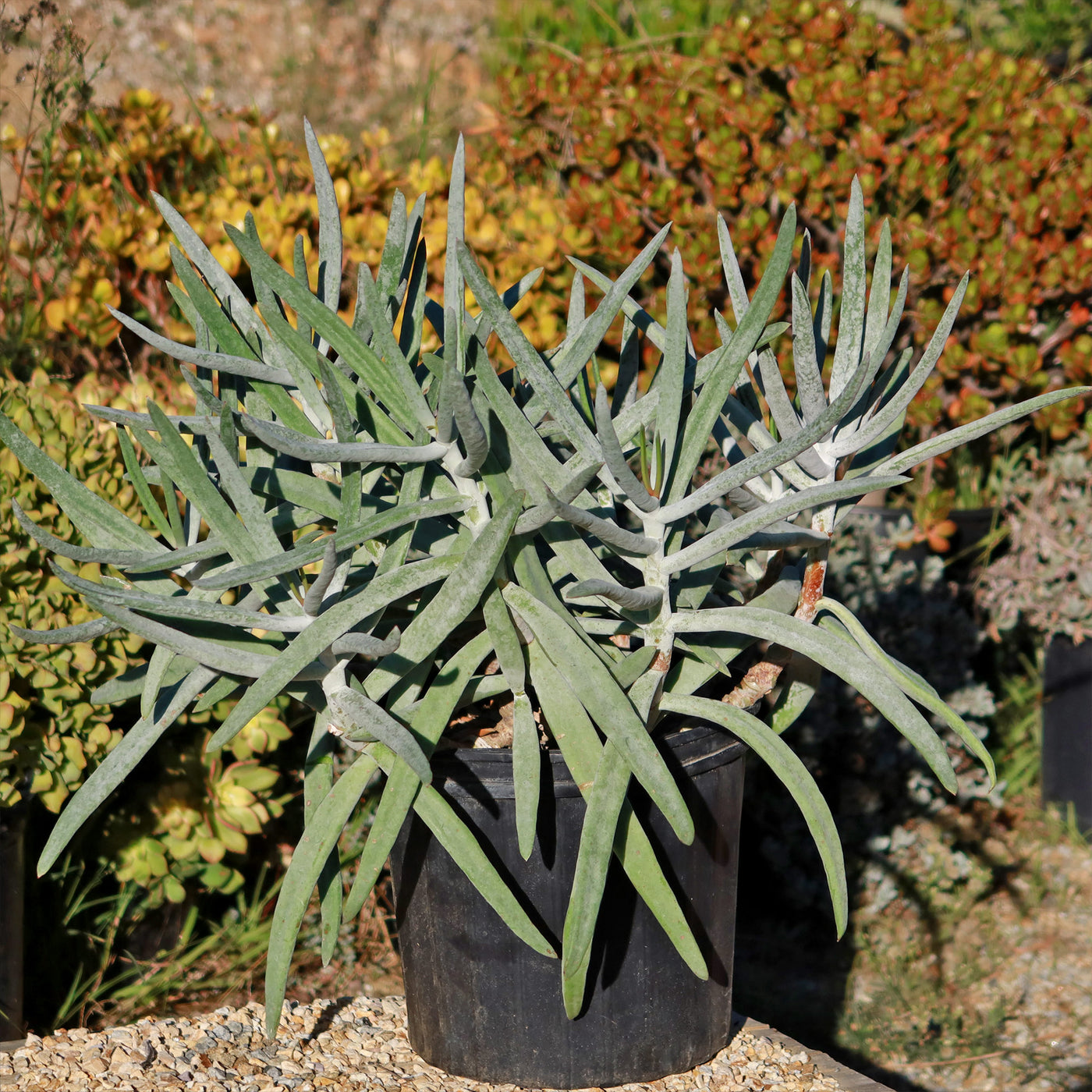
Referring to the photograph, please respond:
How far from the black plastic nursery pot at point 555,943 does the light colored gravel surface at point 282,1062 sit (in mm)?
58

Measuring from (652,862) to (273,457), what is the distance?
0.65m

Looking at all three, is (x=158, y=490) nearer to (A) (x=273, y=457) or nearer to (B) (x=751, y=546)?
(A) (x=273, y=457)

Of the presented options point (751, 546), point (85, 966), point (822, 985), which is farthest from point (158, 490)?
point (822, 985)

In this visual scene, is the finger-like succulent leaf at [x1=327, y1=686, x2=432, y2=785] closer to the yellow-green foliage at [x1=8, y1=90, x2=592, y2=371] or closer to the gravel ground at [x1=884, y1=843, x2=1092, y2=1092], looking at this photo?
the gravel ground at [x1=884, y1=843, x2=1092, y2=1092]

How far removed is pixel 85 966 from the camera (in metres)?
2.19

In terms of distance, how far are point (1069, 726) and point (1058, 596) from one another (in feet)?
1.18

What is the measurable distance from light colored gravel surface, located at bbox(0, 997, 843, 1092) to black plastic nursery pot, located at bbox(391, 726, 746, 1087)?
0.19ft

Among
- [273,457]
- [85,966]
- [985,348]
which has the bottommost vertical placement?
[85,966]

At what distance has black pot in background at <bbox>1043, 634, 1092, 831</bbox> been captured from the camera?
2965mm

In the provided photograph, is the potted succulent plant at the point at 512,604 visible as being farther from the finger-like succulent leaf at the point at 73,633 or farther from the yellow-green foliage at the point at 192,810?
the yellow-green foliage at the point at 192,810

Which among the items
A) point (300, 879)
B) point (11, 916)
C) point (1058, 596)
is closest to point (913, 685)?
point (300, 879)

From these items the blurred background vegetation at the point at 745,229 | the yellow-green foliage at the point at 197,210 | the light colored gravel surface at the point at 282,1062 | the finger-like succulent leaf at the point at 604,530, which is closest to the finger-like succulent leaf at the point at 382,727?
the finger-like succulent leaf at the point at 604,530

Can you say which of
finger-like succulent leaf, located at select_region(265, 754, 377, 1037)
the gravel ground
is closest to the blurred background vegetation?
the gravel ground

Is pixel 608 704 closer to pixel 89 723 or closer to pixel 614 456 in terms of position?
pixel 614 456
